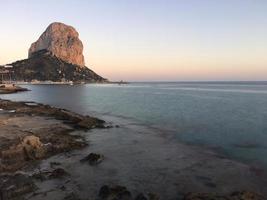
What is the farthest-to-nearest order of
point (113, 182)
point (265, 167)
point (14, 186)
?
point (265, 167) → point (113, 182) → point (14, 186)

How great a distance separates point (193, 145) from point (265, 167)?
34.7 ft

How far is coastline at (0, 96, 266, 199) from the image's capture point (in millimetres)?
23812

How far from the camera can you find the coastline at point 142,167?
23.8 m

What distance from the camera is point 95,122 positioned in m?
53.8

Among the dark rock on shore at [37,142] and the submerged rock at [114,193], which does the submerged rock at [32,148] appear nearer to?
the dark rock on shore at [37,142]

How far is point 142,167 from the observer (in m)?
29.2

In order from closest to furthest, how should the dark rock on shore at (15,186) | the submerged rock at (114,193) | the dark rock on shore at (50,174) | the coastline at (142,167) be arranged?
the submerged rock at (114,193) → the dark rock on shore at (15,186) → the coastline at (142,167) → the dark rock on shore at (50,174)

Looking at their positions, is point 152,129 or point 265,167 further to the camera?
point 152,129

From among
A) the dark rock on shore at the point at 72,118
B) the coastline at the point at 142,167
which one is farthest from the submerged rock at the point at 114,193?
the dark rock on shore at the point at 72,118

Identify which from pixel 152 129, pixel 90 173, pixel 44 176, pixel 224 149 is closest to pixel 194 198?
pixel 90 173

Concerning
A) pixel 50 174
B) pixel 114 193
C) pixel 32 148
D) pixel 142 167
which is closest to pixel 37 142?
pixel 32 148

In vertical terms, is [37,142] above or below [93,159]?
above

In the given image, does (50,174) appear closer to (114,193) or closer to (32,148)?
(114,193)

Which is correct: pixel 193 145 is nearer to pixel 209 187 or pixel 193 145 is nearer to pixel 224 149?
pixel 224 149
